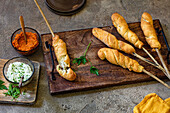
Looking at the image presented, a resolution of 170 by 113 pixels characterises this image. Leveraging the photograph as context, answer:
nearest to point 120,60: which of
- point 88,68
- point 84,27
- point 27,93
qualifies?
point 88,68

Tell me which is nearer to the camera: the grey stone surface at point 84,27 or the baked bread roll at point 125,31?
the grey stone surface at point 84,27

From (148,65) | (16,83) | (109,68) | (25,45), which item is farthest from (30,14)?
(148,65)

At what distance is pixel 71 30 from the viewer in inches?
106

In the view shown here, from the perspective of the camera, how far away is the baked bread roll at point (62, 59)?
7.64 feet

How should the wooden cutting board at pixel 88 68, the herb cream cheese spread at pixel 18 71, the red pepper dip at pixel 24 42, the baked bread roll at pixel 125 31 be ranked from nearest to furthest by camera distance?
the herb cream cheese spread at pixel 18 71
the wooden cutting board at pixel 88 68
the red pepper dip at pixel 24 42
the baked bread roll at pixel 125 31

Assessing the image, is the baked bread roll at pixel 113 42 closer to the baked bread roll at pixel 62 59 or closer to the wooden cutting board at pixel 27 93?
the baked bread roll at pixel 62 59

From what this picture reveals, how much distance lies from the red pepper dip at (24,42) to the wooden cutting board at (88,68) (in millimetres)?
118

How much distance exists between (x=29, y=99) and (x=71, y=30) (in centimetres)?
92

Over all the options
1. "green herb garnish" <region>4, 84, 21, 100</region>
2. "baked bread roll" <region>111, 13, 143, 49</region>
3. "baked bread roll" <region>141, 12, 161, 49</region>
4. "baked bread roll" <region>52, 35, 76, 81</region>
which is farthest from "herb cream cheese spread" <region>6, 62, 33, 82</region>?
"baked bread roll" <region>141, 12, 161, 49</region>

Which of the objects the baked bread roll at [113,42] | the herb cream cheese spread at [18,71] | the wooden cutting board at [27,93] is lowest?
the wooden cutting board at [27,93]

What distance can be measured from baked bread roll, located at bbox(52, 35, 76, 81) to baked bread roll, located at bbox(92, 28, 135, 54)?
0.44 metres

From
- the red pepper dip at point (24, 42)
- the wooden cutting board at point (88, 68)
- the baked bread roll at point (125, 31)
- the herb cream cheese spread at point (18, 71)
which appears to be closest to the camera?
the herb cream cheese spread at point (18, 71)

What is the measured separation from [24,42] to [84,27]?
772 millimetres

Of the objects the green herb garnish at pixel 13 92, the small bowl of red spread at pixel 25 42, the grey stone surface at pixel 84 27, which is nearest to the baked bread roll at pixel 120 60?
the grey stone surface at pixel 84 27
